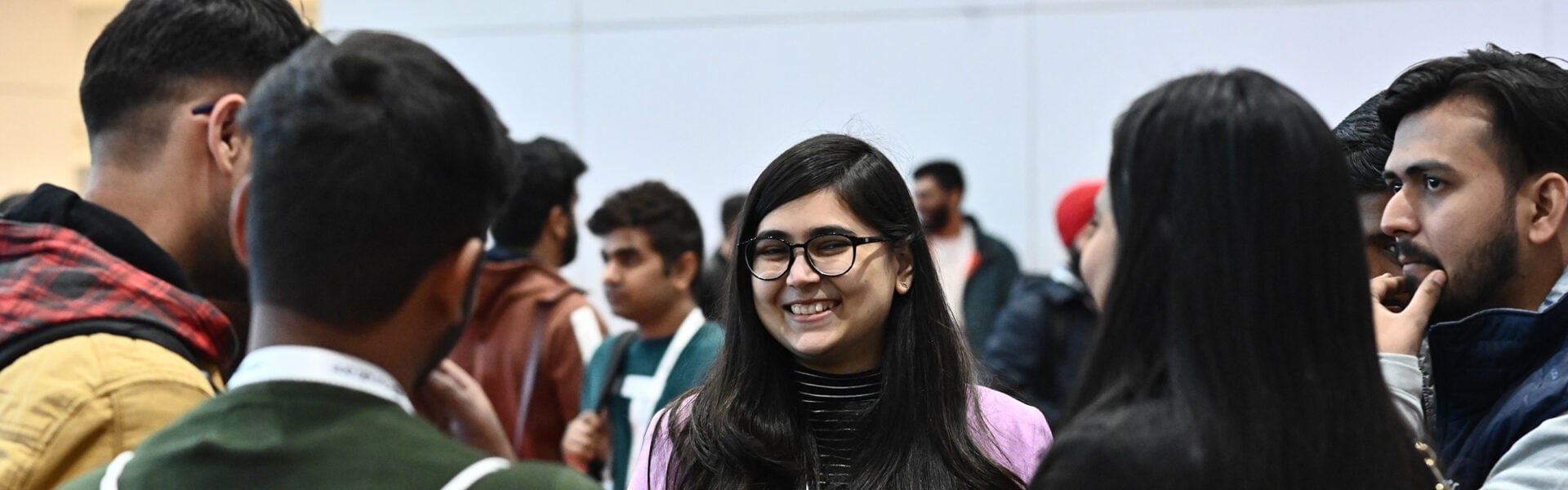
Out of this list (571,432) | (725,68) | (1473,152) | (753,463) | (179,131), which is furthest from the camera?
(725,68)

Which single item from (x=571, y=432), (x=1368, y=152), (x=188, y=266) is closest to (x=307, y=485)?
(x=188, y=266)

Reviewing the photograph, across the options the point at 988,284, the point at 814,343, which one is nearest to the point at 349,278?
the point at 814,343

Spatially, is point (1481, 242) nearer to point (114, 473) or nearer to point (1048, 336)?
point (114, 473)

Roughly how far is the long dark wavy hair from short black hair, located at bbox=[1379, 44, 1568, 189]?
820 mm

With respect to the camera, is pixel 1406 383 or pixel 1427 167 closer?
pixel 1406 383

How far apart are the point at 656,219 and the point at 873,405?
6.23 ft

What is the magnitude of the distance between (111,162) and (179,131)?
0.10 meters

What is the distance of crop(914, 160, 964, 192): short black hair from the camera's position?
6344 millimetres

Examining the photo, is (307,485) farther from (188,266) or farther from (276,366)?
(188,266)

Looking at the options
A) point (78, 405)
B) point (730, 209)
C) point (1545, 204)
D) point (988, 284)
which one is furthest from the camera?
point (988, 284)

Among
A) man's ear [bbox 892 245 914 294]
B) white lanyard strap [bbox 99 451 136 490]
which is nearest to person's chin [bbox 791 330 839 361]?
man's ear [bbox 892 245 914 294]

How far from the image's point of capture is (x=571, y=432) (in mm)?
3799

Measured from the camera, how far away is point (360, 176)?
1096 mm

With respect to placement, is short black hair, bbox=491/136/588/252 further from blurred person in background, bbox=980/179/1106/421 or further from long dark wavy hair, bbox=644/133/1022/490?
long dark wavy hair, bbox=644/133/1022/490
